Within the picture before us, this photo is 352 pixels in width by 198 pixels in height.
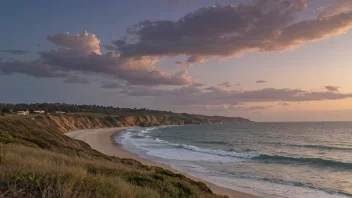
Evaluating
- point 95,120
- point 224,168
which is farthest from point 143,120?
point 224,168

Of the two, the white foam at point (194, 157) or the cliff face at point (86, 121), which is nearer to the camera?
the white foam at point (194, 157)


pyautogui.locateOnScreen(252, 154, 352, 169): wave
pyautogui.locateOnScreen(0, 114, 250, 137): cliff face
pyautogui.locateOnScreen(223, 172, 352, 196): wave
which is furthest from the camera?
pyautogui.locateOnScreen(0, 114, 250, 137): cliff face

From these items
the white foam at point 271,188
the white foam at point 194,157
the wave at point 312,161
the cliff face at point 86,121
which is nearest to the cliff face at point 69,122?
the cliff face at point 86,121

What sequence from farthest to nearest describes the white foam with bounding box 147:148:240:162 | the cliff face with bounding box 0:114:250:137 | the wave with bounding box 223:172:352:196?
the white foam with bounding box 147:148:240:162
the cliff face with bounding box 0:114:250:137
the wave with bounding box 223:172:352:196

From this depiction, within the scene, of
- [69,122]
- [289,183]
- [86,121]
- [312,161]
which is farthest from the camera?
[86,121]

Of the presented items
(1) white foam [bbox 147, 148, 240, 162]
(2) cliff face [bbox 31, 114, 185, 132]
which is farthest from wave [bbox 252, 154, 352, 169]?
(2) cliff face [bbox 31, 114, 185, 132]

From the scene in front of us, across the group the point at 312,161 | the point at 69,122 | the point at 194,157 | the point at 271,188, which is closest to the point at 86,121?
the point at 69,122

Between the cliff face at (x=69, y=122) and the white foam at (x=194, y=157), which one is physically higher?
the cliff face at (x=69, y=122)

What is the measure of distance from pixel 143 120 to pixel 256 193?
544ft

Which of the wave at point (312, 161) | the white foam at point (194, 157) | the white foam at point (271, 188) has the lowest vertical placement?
the white foam at point (194, 157)

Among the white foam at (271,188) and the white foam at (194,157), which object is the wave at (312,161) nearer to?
the white foam at (194,157)

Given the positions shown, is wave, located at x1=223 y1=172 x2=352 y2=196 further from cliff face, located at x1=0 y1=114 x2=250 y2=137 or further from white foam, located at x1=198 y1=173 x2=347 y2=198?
cliff face, located at x1=0 y1=114 x2=250 y2=137

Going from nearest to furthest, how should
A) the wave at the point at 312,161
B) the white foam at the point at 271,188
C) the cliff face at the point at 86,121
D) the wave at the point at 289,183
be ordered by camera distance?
1. the white foam at the point at 271,188
2. the wave at the point at 289,183
3. the wave at the point at 312,161
4. the cliff face at the point at 86,121

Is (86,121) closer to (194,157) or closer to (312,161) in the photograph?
(194,157)
